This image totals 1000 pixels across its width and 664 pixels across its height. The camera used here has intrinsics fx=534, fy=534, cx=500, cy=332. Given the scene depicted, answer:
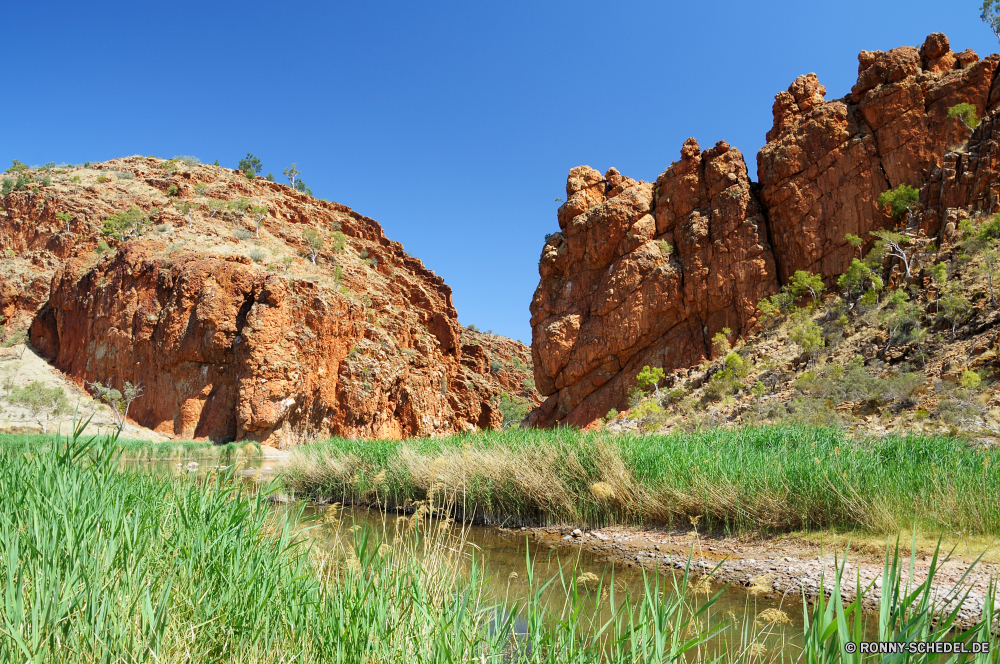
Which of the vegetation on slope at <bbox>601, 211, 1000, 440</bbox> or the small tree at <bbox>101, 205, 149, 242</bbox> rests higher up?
the small tree at <bbox>101, 205, 149, 242</bbox>

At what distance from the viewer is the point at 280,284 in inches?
1452

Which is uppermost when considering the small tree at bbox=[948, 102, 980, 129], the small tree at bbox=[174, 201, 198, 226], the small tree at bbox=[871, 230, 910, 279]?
the small tree at bbox=[948, 102, 980, 129]

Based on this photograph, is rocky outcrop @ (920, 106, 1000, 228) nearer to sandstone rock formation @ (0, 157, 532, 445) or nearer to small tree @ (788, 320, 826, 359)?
small tree @ (788, 320, 826, 359)

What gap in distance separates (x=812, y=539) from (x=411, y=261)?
55.6 m

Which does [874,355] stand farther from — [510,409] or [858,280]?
[510,409]

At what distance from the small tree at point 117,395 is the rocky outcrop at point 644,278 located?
27188mm

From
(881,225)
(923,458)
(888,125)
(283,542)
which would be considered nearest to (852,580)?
(923,458)

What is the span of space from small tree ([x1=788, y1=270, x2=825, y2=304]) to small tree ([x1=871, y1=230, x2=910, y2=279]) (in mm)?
3590

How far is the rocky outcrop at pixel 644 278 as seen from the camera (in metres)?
34.6

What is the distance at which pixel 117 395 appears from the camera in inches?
1328

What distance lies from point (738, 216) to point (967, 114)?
12.2 m

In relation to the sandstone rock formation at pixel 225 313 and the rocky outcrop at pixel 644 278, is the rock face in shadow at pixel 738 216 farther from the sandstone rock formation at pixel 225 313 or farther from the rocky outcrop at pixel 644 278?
the sandstone rock formation at pixel 225 313

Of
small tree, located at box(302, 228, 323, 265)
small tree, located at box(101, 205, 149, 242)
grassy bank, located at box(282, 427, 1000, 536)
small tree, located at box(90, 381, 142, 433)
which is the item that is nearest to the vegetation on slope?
grassy bank, located at box(282, 427, 1000, 536)

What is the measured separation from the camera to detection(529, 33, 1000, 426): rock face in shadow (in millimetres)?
30062
